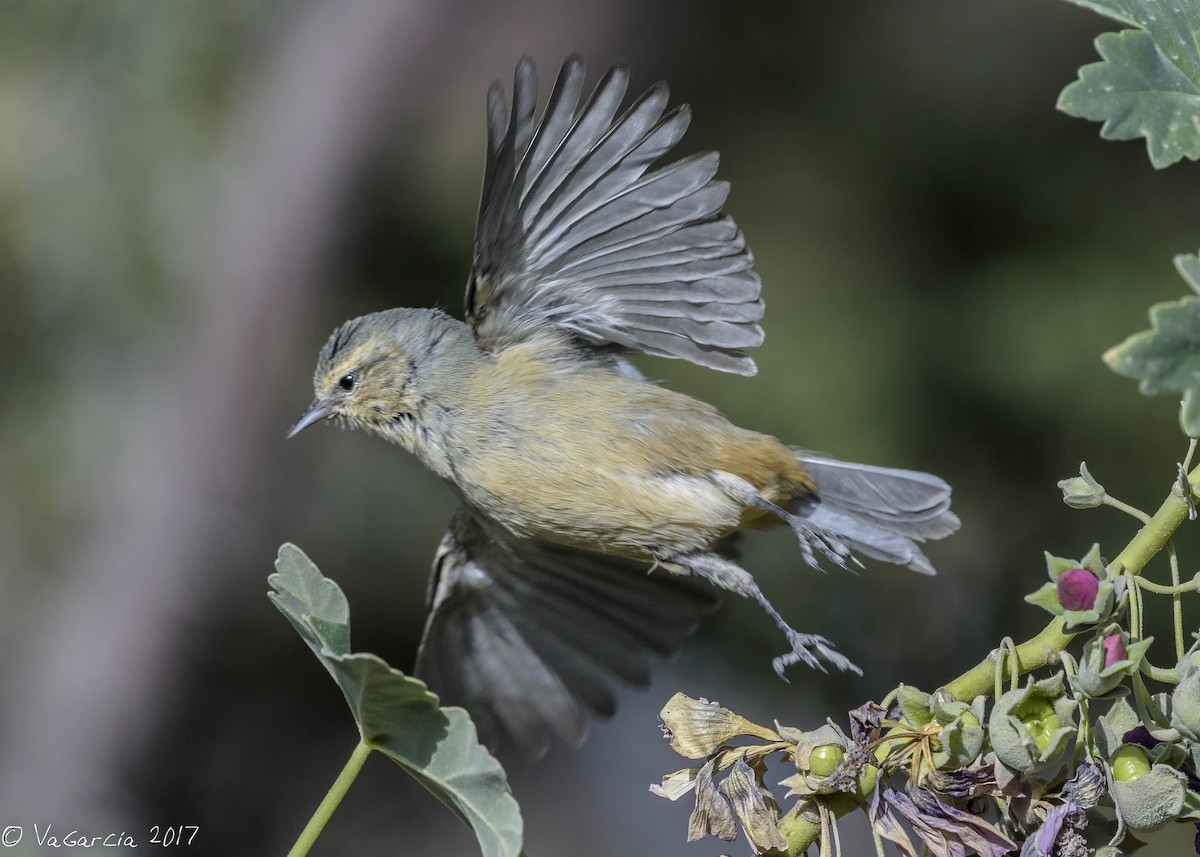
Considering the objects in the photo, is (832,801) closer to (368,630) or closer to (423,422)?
(423,422)

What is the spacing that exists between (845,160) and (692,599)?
3.28 meters

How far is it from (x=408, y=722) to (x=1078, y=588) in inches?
35.8

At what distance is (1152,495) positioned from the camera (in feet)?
17.0

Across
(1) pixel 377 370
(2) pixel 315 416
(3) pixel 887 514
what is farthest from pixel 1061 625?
(2) pixel 315 416

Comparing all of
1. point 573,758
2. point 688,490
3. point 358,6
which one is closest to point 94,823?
point 573,758

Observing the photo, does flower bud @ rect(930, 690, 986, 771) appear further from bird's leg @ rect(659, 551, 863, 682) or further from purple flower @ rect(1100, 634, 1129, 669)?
bird's leg @ rect(659, 551, 863, 682)

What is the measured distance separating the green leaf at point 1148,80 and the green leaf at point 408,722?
1.13 m

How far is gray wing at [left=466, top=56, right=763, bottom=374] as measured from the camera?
2.80 m

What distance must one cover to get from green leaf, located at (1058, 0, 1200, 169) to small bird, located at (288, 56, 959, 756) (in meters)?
1.28

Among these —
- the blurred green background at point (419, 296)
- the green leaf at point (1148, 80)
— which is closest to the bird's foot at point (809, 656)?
the green leaf at point (1148, 80)

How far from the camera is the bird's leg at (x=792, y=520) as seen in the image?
3.11 metres

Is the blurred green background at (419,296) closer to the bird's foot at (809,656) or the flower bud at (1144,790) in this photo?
the bird's foot at (809,656)

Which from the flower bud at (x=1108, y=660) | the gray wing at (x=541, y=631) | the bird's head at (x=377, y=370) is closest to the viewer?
the flower bud at (x=1108, y=660)

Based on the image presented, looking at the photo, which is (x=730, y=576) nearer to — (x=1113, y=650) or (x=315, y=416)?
(x=315, y=416)
